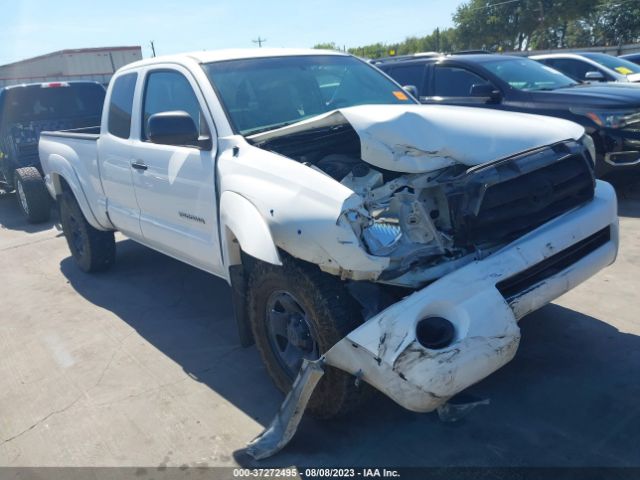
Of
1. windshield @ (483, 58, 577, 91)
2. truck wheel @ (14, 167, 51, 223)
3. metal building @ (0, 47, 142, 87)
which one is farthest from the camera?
metal building @ (0, 47, 142, 87)

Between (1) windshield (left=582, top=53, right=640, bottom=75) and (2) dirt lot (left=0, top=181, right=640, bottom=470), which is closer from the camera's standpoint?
(2) dirt lot (left=0, top=181, right=640, bottom=470)

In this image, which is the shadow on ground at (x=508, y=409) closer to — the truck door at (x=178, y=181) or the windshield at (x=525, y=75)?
the truck door at (x=178, y=181)

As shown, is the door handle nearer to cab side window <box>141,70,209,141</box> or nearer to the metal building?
cab side window <box>141,70,209,141</box>

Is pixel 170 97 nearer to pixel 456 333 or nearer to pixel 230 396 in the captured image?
pixel 230 396

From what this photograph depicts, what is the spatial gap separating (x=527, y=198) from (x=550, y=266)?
14.4 inches

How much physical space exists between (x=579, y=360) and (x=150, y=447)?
2500 mm

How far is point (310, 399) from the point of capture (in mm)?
2975

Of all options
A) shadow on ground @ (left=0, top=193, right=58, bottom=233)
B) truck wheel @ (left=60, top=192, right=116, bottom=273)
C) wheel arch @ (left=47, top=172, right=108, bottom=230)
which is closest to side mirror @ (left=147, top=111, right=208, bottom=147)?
wheel arch @ (left=47, top=172, right=108, bottom=230)

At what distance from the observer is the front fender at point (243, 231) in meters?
2.78

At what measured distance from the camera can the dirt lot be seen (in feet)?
9.16

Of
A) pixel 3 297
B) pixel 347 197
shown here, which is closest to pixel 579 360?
pixel 347 197

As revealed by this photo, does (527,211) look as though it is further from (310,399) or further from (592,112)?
(592,112)

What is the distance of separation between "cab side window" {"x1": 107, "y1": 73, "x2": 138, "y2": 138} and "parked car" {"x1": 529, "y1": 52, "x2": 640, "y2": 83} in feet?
26.3

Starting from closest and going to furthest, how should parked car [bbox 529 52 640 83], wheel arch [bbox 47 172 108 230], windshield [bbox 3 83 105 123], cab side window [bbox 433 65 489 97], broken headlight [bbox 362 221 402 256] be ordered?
broken headlight [bbox 362 221 402 256] → wheel arch [bbox 47 172 108 230] → cab side window [bbox 433 65 489 97] → windshield [bbox 3 83 105 123] → parked car [bbox 529 52 640 83]
